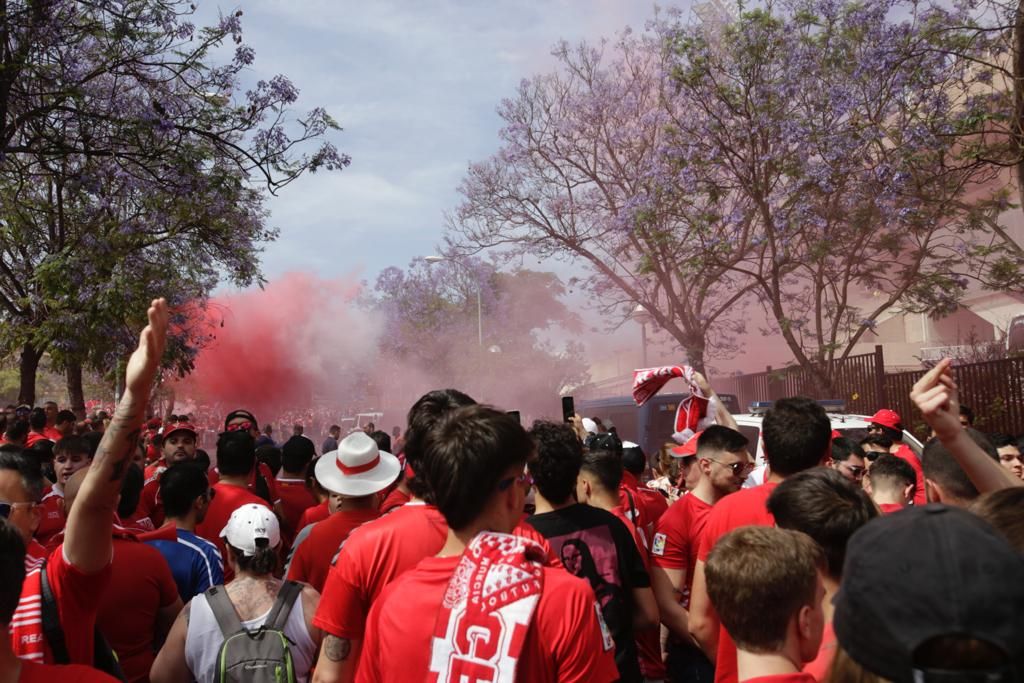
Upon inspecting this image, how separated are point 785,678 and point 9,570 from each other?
1.79 metres

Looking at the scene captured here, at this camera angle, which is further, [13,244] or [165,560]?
[13,244]

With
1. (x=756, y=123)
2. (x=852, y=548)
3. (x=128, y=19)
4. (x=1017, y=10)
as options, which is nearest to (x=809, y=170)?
(x=756, y=123)

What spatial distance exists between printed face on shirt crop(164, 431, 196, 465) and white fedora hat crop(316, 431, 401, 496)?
9.42ft

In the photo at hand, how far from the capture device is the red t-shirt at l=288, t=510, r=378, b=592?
172 inches

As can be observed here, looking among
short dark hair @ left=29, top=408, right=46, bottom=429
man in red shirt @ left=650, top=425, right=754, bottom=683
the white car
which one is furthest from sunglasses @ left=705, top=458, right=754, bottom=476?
short dark hair @ left=29, top=408, right=46, bottom=429

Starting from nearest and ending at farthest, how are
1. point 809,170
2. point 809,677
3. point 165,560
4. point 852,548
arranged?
point 852,548 → point 809,677 → point 165,560 → point 809,170

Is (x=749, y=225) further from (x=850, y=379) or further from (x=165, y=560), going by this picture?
(x=165, y=560)

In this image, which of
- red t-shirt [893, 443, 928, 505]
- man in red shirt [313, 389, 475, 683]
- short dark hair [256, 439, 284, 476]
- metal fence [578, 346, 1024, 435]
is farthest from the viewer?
metal fence [578, 346, 1024, 435]

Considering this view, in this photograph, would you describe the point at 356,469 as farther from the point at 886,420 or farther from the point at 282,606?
the point at 886,420

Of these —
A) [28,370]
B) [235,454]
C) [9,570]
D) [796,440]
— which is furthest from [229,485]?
[28,370]

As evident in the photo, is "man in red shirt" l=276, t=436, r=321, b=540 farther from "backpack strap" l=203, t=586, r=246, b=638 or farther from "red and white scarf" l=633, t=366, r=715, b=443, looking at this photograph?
"backpack strap" l=203, t=586, r=246, b=638

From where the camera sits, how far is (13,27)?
389 inches

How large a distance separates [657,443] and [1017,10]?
31.3ft

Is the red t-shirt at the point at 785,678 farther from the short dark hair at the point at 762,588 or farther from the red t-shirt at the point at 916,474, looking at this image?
the red t-shirt at the point at 916,474
